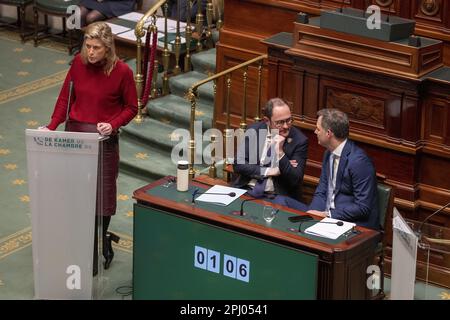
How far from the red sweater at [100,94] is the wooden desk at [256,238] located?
2.03 feet

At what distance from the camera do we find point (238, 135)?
9.67m

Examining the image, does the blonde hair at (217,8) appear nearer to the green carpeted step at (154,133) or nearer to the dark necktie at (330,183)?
the green carpeted step at (154,133)

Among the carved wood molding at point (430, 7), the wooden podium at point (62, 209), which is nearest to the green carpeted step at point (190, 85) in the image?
the carved wood molding at point (430, 7)

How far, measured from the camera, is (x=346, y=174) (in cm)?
789

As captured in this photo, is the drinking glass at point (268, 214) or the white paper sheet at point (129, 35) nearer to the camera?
the drinking glass at point (268, 214)

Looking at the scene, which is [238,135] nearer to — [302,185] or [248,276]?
[302,185]

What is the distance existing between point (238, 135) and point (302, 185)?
122 centimetres

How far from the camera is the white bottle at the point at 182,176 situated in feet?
25.7

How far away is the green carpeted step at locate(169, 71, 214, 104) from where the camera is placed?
10797 millimetres

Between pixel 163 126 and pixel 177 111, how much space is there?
0.18 metres

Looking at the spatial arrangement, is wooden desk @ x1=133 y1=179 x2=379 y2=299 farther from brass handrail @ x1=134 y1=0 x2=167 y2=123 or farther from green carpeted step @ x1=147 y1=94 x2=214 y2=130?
brass handrail @ x1=134 y1=0 x2=167 y2=123

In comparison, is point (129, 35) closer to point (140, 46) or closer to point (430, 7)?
point (140, 46)

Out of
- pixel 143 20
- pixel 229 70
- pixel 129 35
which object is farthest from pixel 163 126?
pixel 129 35

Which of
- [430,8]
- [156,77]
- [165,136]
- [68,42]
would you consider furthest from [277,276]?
[68,42]
